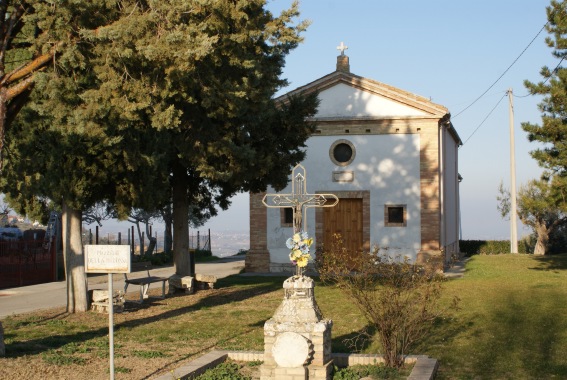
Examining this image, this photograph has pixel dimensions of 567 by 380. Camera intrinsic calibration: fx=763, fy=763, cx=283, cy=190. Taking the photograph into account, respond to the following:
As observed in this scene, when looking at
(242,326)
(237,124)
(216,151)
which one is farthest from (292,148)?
(242,326)

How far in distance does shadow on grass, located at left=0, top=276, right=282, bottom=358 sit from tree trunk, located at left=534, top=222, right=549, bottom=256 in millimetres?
21893

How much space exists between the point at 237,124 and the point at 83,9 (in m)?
7.23

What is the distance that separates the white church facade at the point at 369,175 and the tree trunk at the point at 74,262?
42.1ft

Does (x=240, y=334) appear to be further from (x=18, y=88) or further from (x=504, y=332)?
(x=18, y=88)

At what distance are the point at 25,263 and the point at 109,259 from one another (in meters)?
15.8

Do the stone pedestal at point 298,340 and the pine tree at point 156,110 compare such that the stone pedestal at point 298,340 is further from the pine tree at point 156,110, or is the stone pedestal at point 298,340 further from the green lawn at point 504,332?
the pine tree at point 156,110

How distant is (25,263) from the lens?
78.1 feet

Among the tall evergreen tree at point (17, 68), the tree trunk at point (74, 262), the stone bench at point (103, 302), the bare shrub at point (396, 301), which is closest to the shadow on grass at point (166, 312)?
the tree trunk at point (74, 262)

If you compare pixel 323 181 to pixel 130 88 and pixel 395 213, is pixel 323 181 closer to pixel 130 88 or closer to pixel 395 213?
pixel 395 213

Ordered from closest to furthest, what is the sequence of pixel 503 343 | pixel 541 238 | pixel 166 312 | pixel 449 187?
pixel 503 343 → pixel 166 312 → pixel 449 187 → pixel 541 238

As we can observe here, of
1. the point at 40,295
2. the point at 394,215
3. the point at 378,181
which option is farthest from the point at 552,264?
the point at 40,295

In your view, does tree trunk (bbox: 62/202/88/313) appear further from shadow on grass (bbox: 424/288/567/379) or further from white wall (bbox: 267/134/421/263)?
white wall (bbox: 267/134/421/263)

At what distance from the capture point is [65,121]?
41.9 ft

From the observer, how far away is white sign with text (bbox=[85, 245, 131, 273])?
9.17 meters
